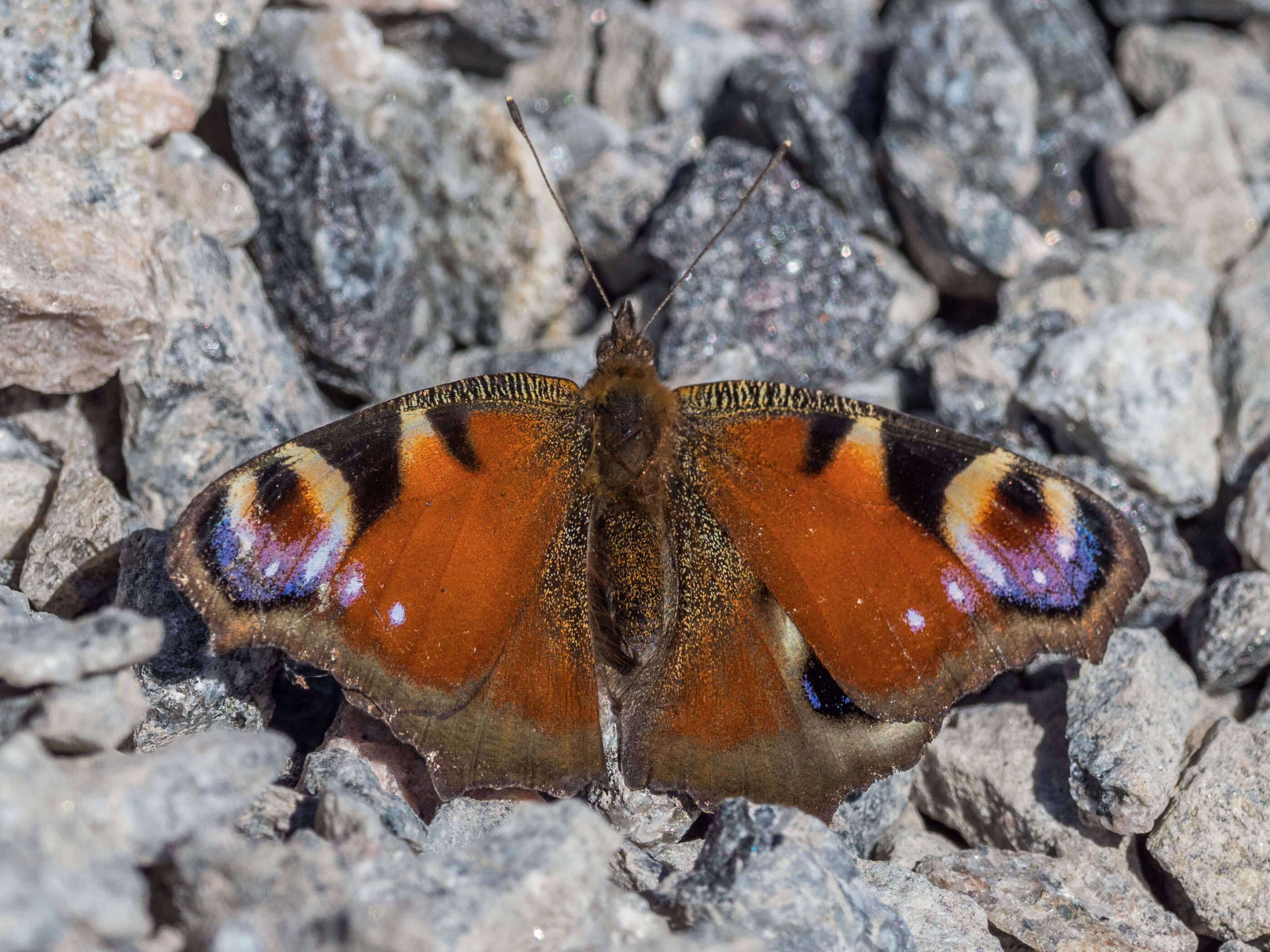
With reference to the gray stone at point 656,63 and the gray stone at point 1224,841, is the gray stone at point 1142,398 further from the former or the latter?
the gray stone at point 656,63

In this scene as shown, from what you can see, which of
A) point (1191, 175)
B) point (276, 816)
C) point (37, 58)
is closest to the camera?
point (276, 816)

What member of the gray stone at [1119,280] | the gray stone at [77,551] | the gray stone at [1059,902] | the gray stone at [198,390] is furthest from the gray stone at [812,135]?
the gray stone at [77,551]

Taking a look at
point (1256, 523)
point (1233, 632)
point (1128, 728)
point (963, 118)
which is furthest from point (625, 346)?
point (963, 118)

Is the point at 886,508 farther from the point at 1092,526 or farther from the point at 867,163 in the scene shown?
the point at 867,163

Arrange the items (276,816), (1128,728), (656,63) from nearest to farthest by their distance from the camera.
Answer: (276,816)
(1128,728)
(656,63)

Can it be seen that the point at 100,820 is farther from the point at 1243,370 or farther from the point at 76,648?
the point at 1243,370
